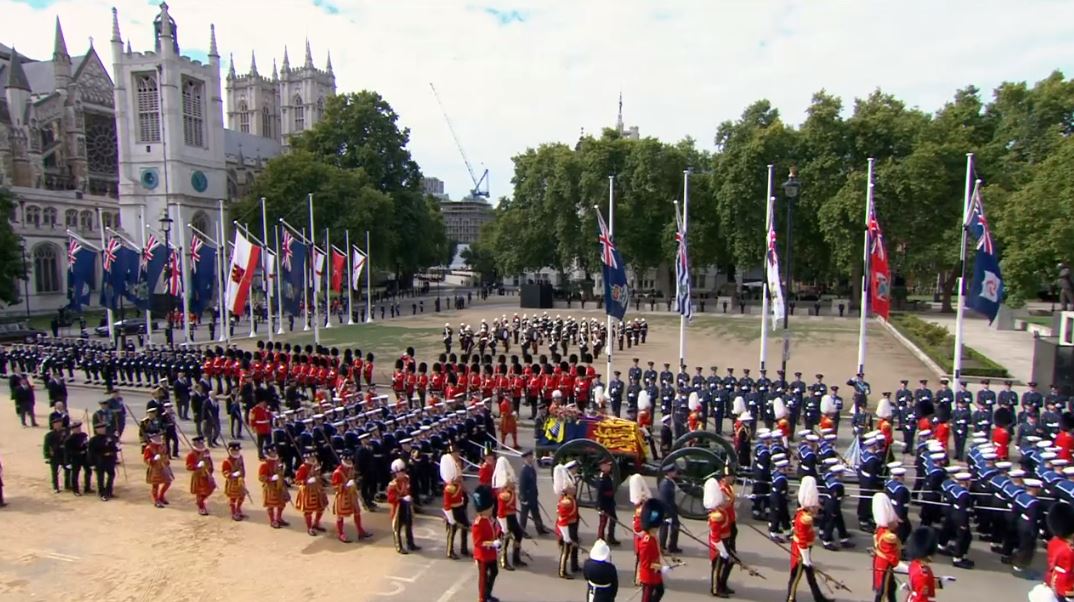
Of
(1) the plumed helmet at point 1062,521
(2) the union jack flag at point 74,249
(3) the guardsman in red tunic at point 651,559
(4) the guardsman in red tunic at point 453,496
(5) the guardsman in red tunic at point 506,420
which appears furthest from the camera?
(2) the union jack flag at point 74,249

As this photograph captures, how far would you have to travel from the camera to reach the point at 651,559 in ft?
22.6

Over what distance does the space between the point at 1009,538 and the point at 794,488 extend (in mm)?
3174

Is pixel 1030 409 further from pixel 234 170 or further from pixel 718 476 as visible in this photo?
pixel 234 170

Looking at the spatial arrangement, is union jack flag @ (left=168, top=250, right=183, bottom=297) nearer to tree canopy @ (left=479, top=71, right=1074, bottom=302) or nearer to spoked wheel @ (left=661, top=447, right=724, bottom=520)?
spoked wheel @ (left=661, top=447, right=724, bottom=520)

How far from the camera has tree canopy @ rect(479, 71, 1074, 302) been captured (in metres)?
37.0

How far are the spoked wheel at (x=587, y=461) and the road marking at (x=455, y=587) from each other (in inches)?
90.0

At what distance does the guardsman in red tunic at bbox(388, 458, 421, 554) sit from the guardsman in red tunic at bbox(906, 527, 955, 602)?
6.02 metres

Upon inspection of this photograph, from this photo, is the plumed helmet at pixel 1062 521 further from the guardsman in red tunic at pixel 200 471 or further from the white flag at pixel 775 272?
the guardsman in red tunic at pixel 200 471

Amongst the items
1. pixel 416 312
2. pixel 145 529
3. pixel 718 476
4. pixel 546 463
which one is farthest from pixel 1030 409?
pixel 416 312

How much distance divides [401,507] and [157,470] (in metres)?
4.87

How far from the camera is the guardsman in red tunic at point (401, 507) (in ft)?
29.8

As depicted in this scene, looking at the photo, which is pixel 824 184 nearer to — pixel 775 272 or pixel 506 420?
pixel 775 272

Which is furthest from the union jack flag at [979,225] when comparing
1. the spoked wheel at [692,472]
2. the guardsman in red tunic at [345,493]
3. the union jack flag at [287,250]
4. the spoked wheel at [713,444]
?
the union jack flag at [287,250]

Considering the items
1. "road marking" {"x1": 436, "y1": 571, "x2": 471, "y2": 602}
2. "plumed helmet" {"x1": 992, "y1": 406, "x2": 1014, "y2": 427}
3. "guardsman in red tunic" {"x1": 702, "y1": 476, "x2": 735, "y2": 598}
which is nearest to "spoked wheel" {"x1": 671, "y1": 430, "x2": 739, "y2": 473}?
"guardsman in red tunic" {"x1": 702, "y1": 476, "x2": 735, "y2": 598}
